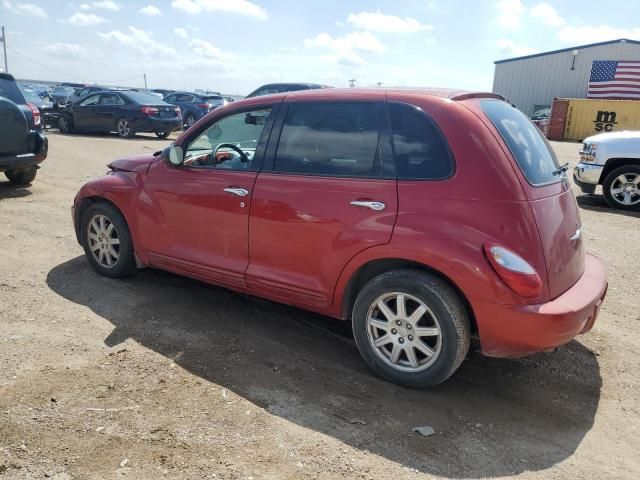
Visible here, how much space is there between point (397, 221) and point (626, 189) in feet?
23.4

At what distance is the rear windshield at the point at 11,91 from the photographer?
768cm

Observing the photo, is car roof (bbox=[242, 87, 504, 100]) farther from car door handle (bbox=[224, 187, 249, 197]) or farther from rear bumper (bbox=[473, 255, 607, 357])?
rear bumper (bbox=[473, 255, 607, 357])

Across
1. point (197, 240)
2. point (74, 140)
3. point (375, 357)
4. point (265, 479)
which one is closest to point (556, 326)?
point (375, 357)

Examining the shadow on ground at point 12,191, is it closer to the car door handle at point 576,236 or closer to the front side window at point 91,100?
the car door handle at point 576,236

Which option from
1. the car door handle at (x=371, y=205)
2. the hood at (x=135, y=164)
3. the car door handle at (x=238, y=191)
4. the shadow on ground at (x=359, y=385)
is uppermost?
the hood at (x=135, y=164)

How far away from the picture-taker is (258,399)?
10.3ft

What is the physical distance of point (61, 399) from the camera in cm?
306

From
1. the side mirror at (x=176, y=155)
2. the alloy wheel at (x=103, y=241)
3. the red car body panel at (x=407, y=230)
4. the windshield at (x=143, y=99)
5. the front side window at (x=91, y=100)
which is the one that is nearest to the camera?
the red car body panel at (x=407, y=230)

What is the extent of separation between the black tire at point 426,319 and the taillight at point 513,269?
1.04 ft

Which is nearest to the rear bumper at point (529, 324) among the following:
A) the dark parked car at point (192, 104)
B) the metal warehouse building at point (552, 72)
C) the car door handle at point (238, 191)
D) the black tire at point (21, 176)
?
the car door handle at point (238, 191)

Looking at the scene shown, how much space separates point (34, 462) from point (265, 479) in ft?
3.79

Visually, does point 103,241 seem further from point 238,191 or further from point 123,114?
point 123,114

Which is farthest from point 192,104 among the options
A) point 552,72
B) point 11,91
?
point 552,72

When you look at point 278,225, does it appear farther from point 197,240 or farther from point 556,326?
point 556,326
